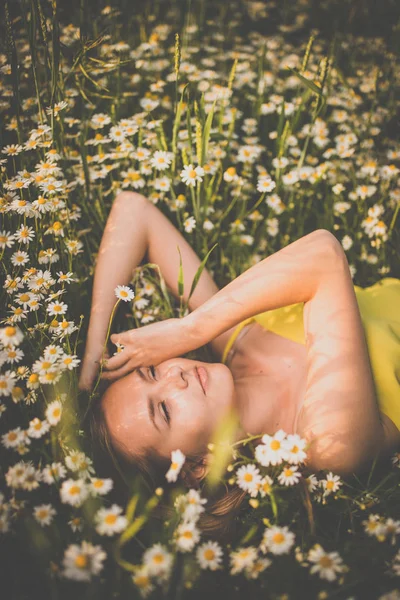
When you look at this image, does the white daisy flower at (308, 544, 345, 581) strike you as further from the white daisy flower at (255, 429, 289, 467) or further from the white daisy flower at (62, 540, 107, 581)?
the white daisy flower at (62, 540, 107, 581)

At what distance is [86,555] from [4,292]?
0.87 metres

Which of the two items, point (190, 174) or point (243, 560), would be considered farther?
point (190, 174)

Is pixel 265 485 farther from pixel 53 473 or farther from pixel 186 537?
pixel 53 473

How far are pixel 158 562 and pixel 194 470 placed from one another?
0.52m

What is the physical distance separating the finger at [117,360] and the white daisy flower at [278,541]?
0.65m

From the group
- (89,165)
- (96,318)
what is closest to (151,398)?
(96,318)

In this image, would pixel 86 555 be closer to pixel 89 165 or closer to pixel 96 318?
pixel 96 318

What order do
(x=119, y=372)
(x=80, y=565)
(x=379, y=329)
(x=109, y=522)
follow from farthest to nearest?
1. (x=379, y=329)
2. (x=119, y=372)
3. (x=109, y=522)
4. (x=80, y=565)

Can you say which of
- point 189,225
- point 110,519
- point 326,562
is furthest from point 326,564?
point 189,225

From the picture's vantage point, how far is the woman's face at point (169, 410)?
1437 millimetres

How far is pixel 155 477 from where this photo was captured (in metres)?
1.51

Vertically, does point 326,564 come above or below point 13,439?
below

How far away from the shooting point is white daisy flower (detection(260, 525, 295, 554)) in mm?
1157

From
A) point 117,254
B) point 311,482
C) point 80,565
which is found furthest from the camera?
point 117,254
